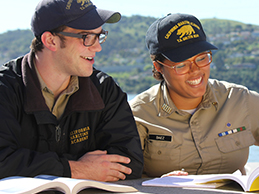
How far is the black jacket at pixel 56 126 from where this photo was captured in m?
1.83

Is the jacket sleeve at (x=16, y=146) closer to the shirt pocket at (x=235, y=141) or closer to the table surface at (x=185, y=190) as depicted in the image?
the table surface at (x=185, y=190)

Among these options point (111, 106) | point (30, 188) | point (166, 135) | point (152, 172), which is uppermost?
point (30, 188)

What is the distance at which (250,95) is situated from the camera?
102 inches

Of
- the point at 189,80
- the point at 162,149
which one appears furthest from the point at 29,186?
the point at 189,80

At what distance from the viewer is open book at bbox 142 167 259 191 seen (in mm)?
1493

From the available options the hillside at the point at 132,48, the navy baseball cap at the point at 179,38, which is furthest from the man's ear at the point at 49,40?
the hillside at the point at 132,48

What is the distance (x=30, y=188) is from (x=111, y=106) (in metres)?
0.99

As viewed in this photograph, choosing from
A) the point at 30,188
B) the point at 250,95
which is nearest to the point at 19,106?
the point at 30,188

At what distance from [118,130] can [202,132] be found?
27.3 inches

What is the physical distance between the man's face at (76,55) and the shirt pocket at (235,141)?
1.09m

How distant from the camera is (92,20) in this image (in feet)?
6.91

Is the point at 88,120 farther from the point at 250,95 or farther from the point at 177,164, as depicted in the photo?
the point at 250,95

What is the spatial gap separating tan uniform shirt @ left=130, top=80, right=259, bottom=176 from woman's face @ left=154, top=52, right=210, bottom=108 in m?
0.12

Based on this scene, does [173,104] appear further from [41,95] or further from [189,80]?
[41,95]
